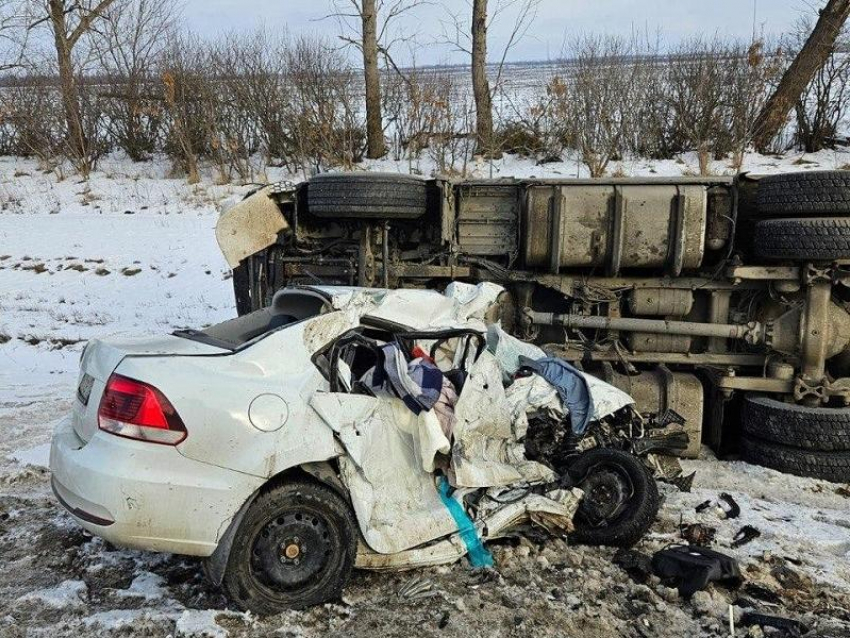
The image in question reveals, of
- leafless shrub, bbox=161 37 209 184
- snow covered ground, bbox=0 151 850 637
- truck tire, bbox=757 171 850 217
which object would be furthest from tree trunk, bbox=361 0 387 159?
truck tire, bbox=757 171 850 217

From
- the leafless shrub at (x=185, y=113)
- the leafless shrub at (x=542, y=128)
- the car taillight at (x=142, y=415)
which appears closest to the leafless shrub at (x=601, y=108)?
the leafless shrub at (x=542, y=128)

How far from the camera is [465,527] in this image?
3.82 m

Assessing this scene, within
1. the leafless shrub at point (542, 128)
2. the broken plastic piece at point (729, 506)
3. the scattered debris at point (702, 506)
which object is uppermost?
the leafless shrub at point (542, 128)

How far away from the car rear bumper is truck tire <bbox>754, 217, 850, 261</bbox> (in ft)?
14.5

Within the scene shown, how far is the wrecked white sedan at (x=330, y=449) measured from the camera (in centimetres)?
322

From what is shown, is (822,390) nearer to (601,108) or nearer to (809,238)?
(809,238)

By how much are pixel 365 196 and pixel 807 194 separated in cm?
348

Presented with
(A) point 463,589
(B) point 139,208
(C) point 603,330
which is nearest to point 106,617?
(A) point 463,589

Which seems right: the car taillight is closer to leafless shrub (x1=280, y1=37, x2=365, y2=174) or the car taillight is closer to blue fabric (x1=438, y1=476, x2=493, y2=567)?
blue fabric (x1=438, y1=476, x2=493, y2=567)

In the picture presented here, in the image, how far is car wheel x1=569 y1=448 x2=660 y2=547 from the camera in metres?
4.12

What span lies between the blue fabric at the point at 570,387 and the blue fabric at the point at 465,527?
96 centimetres

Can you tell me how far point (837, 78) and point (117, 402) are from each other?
16.6m

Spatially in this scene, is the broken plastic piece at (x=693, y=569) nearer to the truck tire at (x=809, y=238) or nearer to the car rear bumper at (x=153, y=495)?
the car rear bumper at (x=153, y=495)

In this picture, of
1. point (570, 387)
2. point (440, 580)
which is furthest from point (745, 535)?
point (440, 580)
